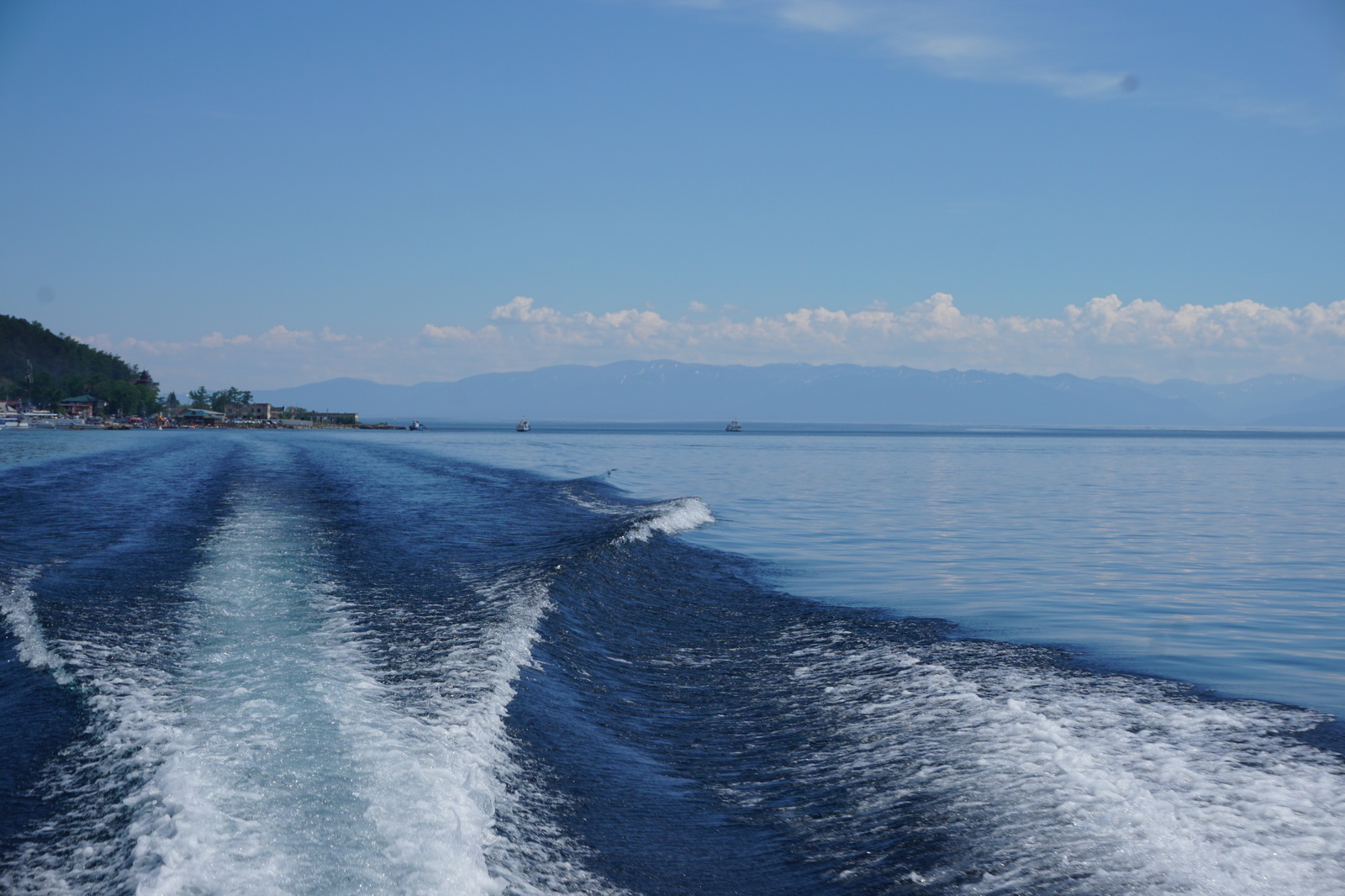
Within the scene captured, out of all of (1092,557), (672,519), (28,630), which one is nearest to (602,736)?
(28,630)

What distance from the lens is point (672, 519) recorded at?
26.1 m

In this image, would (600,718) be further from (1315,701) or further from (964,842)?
(1315,701)

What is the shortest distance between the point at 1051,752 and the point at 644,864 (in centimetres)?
411

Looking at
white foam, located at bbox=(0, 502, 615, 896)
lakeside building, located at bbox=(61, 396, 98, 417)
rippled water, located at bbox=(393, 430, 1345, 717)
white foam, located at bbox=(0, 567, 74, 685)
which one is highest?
lakeside building, located at bbox=(61, 396, 98, 417)

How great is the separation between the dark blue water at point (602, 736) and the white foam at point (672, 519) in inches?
127

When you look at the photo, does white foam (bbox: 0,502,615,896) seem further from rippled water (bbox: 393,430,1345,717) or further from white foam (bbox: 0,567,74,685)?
rippled water (bbox: 393,430,1345,717)

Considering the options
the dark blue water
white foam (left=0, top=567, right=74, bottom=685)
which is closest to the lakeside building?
the dark blue water

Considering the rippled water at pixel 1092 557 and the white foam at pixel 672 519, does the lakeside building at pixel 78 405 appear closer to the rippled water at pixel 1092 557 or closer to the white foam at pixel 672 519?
the rippled water at pixel 1092 557

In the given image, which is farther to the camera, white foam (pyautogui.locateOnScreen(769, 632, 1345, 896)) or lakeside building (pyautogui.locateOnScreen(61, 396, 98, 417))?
lakeside building (pyautogui.locateOnScreen(61, 396, 98, 417))

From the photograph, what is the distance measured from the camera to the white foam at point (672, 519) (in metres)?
22.5

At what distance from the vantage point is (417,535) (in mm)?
21719

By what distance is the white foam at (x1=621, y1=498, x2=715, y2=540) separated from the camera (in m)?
22.5

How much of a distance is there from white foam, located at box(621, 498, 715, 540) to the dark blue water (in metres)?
3.23

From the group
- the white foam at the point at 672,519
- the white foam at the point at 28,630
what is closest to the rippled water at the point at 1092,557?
the white foam at the point at 672,519
